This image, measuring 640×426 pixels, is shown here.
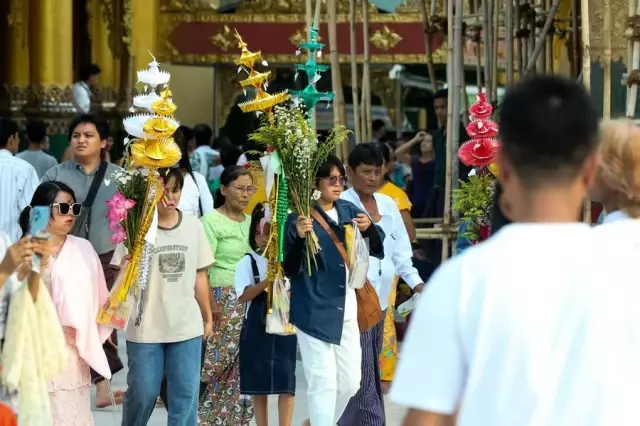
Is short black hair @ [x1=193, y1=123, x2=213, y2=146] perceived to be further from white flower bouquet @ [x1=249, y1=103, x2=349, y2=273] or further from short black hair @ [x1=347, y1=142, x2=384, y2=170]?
white flower bouquet @ [x1=249, y1=103, x2=349, y2=273]

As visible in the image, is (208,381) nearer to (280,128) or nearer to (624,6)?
(280,128)

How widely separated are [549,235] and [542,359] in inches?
8.8

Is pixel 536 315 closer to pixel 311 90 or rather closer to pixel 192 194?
pixel 311 90

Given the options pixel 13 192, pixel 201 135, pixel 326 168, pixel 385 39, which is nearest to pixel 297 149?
pixel 326 168

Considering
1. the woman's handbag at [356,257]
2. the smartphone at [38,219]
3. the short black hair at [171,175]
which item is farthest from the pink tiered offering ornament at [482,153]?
the smartphone at [38,219]

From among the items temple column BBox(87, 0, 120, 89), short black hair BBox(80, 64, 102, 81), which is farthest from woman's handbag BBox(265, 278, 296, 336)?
temple column BBox(87, 0, 120, 89)

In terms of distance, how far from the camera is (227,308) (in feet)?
26.5

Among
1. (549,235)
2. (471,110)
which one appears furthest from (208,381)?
(549,235)

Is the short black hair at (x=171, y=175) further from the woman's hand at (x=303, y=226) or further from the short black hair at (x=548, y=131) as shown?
the short black hair at (x=548, y=131)

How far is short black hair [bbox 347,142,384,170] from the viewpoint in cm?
787

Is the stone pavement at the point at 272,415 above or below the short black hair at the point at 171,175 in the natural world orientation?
below

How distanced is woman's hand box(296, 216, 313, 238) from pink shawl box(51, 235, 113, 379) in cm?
104

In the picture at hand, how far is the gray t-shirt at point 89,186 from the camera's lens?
26.4 feet

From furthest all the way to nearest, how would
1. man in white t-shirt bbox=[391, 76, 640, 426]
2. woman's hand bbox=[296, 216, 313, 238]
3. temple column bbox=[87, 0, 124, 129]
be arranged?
temple column bbox=[87, 0, 124, 129] → woman's hand bbox=[296, 216, 313, 238] → man in white t-shirt bbox=[391, 76, 640, 426]
